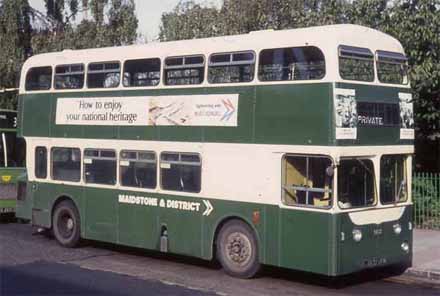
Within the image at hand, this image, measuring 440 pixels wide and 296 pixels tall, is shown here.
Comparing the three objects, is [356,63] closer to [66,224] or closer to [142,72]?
[142,72]

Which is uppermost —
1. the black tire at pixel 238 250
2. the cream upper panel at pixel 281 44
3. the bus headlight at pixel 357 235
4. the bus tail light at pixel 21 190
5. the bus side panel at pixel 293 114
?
the cream upper panel at pixel 281 44

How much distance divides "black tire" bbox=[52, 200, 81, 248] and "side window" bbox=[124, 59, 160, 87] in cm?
301

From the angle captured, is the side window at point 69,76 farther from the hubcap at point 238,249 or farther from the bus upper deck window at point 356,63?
the bus upper deck window at point 356,63

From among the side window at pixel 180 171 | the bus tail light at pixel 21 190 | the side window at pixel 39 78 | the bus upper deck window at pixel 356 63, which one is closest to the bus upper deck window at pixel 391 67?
the bus upper deck window at pixel 356 63

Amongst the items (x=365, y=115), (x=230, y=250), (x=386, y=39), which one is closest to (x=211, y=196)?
(x=230, y=250)

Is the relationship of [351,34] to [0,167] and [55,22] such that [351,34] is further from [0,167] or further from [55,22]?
[55,22]

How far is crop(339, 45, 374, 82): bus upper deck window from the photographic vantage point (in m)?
11.2

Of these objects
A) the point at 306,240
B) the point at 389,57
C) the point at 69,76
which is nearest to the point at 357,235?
the point at 306,240

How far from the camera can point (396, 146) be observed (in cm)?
1208

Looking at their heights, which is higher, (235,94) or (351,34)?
(351,34)

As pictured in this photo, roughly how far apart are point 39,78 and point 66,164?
2.08 m

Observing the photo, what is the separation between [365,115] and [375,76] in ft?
2.35

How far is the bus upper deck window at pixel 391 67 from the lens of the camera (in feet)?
39.1

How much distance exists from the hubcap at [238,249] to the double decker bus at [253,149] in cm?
2
